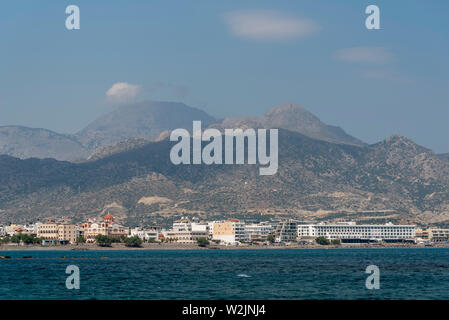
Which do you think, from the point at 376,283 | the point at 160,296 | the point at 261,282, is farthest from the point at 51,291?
the point at 376,283

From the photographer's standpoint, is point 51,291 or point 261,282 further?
point 261,282

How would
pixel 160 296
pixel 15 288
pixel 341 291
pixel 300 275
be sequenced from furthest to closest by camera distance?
pixel 300 275 → pixel 15 288 → pixel 341 291 → pixel 160 296

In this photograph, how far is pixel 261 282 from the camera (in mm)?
106188
